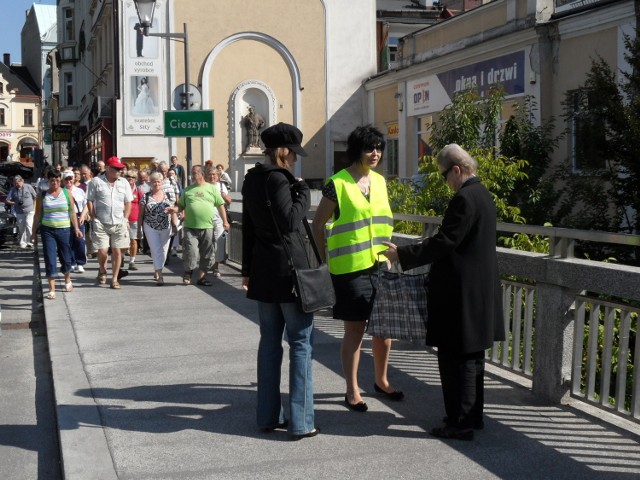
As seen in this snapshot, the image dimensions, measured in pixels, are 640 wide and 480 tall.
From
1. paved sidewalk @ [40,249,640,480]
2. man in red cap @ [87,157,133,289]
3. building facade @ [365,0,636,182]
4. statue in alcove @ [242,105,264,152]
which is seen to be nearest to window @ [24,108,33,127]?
statue in alcove @ [242,105,264,152]

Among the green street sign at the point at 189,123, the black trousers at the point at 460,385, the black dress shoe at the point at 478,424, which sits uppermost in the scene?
the green street sign at the point at 189,123

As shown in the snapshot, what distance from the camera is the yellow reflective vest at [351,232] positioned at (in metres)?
6.05

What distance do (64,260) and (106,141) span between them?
908 inches

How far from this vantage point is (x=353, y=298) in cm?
605

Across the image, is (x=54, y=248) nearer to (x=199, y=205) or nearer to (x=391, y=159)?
(x=199, y=205)

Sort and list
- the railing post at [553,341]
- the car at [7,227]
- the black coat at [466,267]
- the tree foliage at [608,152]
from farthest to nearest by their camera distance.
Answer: the car at [7,227]
the tree foliage at [608,152]
the railing post at [553,341]
the black coat at [466,267]

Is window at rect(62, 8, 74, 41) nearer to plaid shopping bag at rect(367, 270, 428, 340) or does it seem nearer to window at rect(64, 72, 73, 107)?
window at rect(64, 72, 73, 107)

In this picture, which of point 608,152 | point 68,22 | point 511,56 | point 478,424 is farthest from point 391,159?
point 68,22

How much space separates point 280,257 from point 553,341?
6.34ft

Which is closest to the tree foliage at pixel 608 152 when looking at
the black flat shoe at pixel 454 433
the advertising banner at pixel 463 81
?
the black flat shoe at pixel 454 433

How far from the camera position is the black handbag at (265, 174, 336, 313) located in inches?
209

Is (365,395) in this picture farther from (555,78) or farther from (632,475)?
(555,78)

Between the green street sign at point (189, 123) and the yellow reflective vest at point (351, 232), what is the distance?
10412 millimetres

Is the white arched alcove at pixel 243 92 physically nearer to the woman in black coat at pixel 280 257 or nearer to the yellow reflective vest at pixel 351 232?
the yellow reflective vest at pixel 351 232
